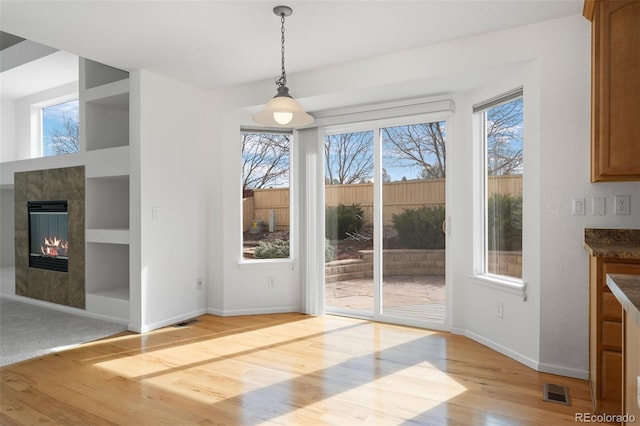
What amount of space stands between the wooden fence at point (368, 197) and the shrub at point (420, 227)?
0.21 feet

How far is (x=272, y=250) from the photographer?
4.78 metres

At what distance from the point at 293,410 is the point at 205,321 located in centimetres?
225

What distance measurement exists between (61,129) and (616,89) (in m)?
6.73

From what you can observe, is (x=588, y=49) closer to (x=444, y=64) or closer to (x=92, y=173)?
(x=444, y=64)

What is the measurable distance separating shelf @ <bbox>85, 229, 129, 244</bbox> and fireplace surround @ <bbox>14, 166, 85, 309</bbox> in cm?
15

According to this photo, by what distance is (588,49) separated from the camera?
279 cm

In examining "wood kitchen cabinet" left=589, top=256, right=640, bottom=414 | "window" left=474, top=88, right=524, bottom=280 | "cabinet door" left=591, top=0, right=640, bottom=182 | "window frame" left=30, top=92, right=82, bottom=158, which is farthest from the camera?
"window frame" left=30, top=92, right=82, bottom=158

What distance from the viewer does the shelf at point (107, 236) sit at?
4.14 meters

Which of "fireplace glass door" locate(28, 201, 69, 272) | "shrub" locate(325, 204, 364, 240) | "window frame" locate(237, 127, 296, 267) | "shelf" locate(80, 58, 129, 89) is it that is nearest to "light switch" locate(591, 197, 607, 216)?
"shrub" locate(325, 204, 364, 240)

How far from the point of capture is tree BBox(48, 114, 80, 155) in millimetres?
5773

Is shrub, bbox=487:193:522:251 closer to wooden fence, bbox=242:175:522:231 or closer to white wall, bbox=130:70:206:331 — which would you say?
wooden fence, bbox=242:175:522:231

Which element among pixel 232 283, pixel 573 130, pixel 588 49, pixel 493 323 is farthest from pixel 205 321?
pixel 588 49

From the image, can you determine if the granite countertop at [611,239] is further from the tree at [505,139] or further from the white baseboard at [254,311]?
the white baseboard at [254,311]

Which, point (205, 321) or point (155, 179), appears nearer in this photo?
point (155, 179)
